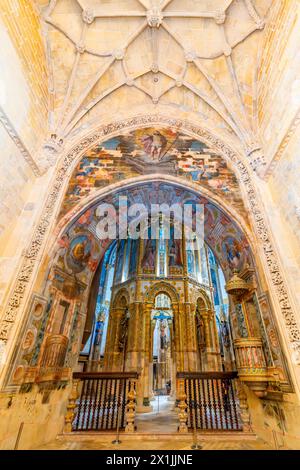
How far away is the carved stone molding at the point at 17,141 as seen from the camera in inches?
216

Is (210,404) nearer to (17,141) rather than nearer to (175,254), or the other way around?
(17,141)

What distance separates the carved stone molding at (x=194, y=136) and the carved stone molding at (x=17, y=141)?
70cm

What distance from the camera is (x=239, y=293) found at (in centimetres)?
647

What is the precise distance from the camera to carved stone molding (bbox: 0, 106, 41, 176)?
18.0 ft

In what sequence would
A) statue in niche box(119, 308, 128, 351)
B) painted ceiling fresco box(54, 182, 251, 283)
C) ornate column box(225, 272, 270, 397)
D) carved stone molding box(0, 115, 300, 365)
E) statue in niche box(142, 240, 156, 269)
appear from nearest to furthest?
carved stone molding box(0, 115, 300, 365) < ornate column box(225, 272, 270, 397) < painted ceiling fresco box(54, 182, 251, 283) < statue in niche box(119, 308, 128, 351) < statue in niche box(142, 240, 156, 269)

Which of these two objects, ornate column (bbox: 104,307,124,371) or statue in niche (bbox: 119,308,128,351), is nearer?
ornate column (bbox: 104,307,124,371)

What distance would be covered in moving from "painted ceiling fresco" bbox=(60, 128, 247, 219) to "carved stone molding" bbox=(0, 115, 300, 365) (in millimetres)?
295

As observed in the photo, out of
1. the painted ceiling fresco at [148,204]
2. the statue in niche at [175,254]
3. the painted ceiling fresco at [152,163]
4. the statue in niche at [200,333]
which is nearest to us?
the painted ceiling fresco at [148,204]

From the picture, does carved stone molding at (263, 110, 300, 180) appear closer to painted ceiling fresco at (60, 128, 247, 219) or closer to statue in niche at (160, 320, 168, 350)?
painted ceiling fresco at (60, 128, 247, 219)

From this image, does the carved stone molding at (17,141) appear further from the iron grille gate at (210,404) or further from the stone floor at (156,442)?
the iron grille gate at (210,404)

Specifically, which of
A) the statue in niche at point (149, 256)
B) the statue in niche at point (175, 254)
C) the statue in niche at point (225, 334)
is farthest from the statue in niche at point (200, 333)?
the statue in niche at point (149, 256)

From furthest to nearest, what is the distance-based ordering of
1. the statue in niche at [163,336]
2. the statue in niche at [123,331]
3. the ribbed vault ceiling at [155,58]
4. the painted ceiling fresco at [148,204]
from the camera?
the statue in niche at [163,336], the statue in niche at [123,331], the ribbed vault ceiling at [155,58], the painted ceiling fresco at [148,204]

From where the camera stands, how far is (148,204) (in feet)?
29.9

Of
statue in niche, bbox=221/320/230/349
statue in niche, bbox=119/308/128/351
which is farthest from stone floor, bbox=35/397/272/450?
statue in niche, bbox=221/320/230/349
